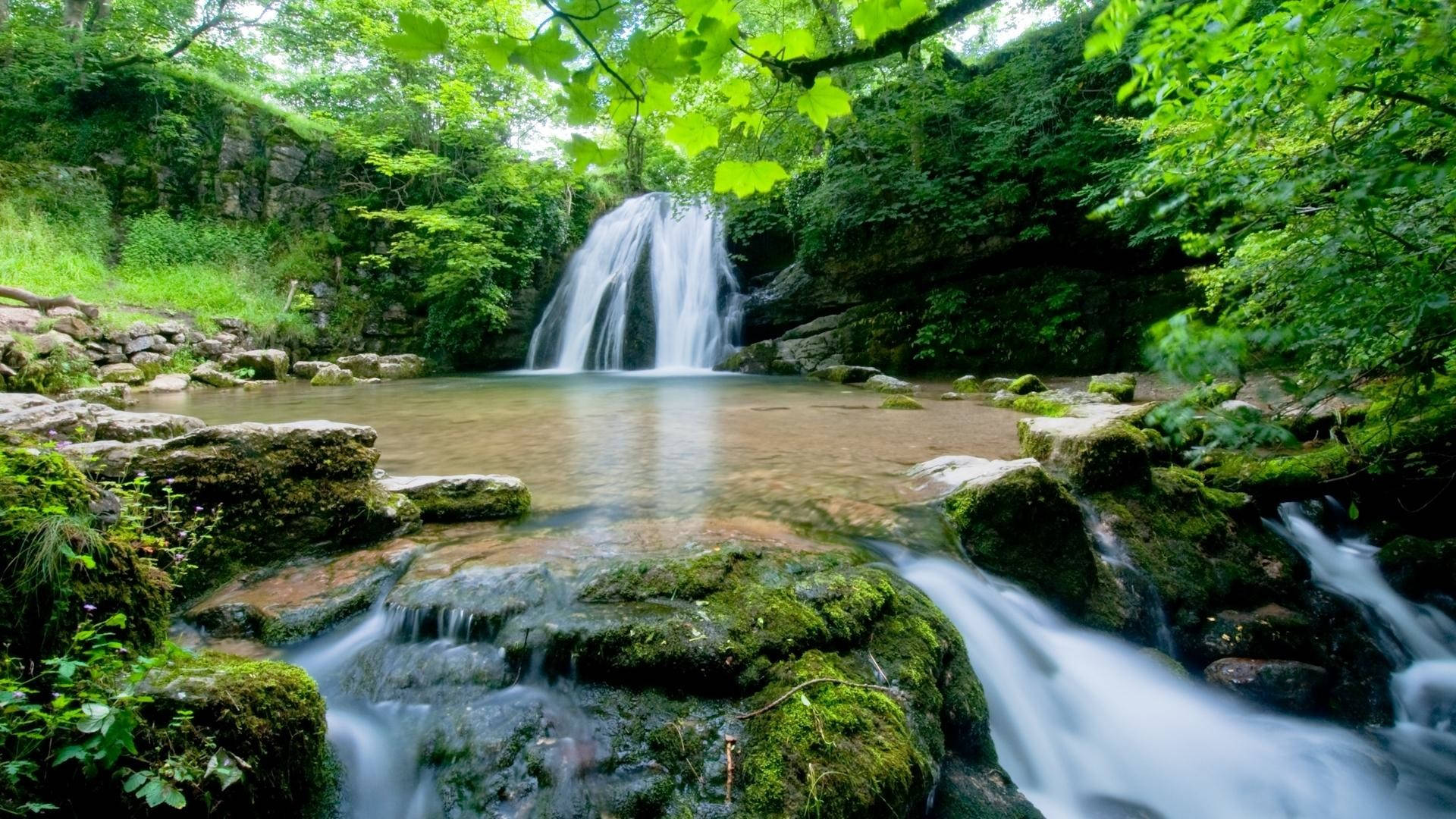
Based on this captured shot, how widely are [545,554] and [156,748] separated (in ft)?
5.45

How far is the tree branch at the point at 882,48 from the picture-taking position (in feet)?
5.09

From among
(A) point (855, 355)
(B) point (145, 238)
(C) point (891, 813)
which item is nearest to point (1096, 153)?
(A) point (855, 355)

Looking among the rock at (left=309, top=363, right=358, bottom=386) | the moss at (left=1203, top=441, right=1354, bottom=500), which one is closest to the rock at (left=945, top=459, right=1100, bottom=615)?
the moss at (left=1203, top=441, right=1354, bottom=500)

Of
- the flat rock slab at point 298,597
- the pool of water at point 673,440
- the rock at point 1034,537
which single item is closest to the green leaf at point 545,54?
the flat rock slab at point 298,597

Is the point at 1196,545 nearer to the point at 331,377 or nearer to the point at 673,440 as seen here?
the point at 673,440

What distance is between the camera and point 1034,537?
3357 millimetres

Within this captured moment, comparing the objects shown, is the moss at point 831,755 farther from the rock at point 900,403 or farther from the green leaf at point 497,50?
the rock at point 900,403

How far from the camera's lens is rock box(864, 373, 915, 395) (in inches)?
436

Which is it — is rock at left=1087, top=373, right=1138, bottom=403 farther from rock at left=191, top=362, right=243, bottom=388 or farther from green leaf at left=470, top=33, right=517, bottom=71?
rock at left=191, top=362, right=243, bottom=388

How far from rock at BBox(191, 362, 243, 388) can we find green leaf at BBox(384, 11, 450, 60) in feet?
48.4

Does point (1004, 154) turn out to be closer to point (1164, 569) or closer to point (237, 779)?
point (1164, 569)

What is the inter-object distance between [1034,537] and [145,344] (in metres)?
16.4

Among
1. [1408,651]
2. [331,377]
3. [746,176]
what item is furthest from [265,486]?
[331,377]

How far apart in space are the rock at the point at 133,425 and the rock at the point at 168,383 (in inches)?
284
